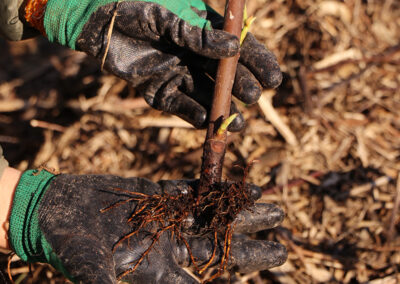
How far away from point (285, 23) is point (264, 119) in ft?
4.10

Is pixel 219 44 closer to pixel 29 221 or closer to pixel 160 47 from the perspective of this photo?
pixel 160 47

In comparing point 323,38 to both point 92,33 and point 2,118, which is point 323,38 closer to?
point 92,33

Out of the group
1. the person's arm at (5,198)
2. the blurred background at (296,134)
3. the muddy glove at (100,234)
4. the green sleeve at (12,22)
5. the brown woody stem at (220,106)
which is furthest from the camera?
the blurred background at (296,134)

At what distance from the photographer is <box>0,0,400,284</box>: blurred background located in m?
3.32

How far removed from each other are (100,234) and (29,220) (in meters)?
0.45

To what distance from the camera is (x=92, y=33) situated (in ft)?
9.01

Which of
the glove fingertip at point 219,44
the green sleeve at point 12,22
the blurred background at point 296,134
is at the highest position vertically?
the glove fingertip at point 219,44

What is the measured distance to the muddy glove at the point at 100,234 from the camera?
2.23 metres

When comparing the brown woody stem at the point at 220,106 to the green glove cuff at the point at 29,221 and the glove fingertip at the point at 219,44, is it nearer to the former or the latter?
the glove fingertip at the point at 219,44

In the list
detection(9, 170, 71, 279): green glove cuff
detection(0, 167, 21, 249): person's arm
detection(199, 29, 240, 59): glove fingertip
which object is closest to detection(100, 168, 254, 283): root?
detection(9, 170, 71, 279): green glove cuff

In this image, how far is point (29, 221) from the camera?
2.43 meters

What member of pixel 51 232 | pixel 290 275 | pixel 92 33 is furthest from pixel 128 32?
pixel 290 275

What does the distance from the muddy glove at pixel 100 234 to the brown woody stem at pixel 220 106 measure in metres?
0.21

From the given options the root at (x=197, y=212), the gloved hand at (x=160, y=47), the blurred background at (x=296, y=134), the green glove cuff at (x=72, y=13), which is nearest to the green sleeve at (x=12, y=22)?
the gloved hand at (x=160, y=47)
